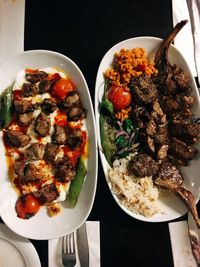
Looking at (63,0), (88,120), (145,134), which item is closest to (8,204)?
(88,120)

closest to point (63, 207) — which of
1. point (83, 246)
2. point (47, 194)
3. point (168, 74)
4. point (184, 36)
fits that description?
point (47, 194)

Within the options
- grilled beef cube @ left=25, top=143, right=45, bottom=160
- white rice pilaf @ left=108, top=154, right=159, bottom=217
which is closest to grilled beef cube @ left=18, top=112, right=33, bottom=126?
grilled beef cube @ left=25, top=143, right=45, bottom=160

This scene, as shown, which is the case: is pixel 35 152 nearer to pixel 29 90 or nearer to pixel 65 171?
pixel 65 171

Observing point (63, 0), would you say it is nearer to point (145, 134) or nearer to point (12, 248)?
point (145, 134)

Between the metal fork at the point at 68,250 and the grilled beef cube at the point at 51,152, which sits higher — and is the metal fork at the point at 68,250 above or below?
below

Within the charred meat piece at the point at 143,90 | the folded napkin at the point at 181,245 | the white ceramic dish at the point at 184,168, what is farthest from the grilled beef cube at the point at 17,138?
the folded napkin at the point at 181,245

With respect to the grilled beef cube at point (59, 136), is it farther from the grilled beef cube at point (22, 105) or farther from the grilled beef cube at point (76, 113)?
the grilled beef cube at point (22, 105)
